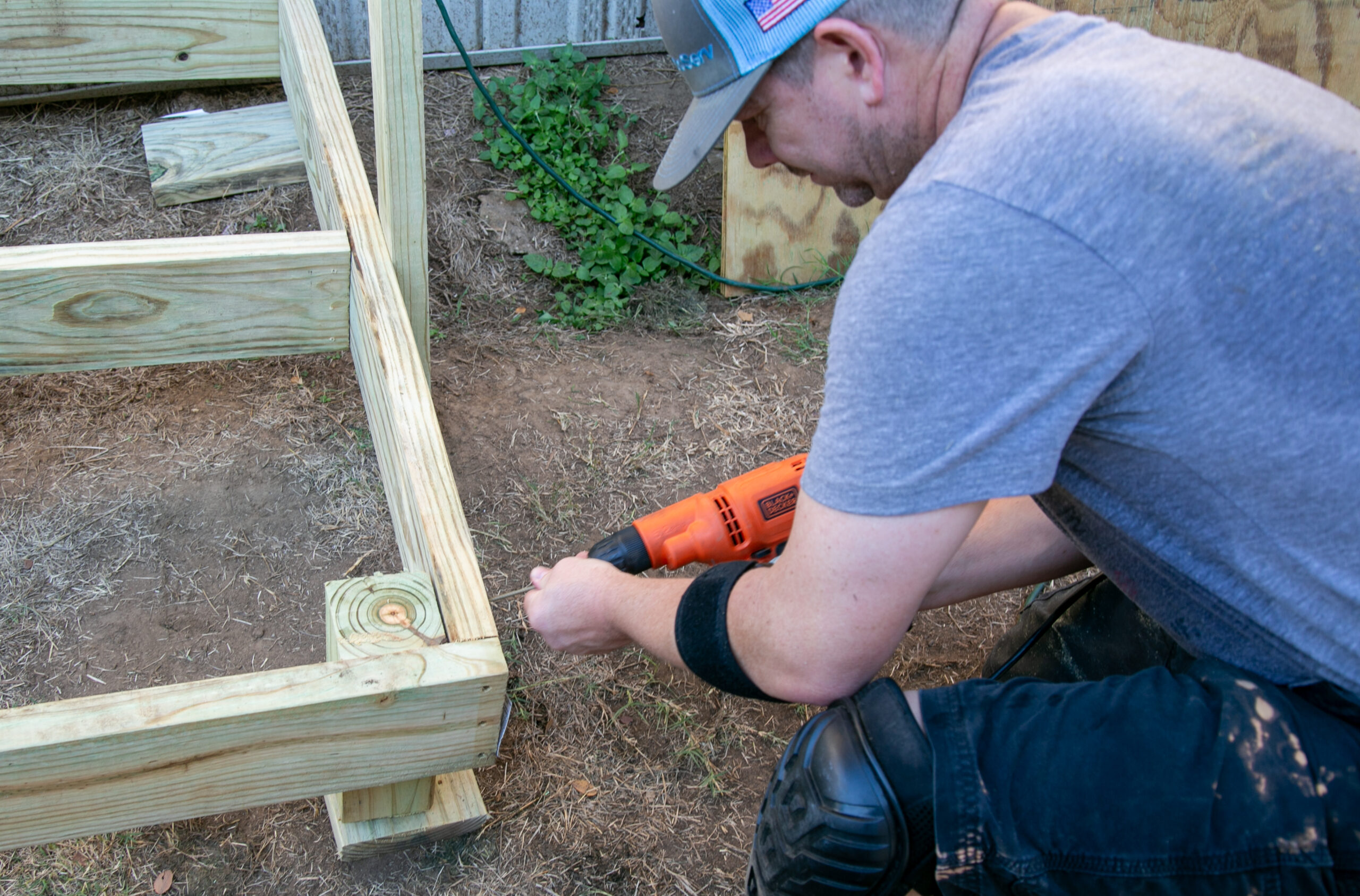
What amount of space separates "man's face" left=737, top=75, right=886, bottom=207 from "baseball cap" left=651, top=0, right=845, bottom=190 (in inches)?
1.5

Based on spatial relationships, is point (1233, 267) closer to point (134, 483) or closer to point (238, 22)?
point (134, 483)

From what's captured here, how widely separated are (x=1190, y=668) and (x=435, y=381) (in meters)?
2.42

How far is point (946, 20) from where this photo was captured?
1267mm

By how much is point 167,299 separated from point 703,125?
50.6 inches

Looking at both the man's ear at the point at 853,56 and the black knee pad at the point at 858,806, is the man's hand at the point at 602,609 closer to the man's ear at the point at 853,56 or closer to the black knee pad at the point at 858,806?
the black knee pad at the point at 858,806

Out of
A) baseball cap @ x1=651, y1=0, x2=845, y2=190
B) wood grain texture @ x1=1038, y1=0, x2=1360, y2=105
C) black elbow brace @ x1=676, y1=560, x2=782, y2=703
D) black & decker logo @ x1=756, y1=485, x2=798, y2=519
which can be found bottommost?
black & decker logo @ x1=756, y1=485, x2=798, y2=519

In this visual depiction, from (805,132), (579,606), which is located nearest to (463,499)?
(579,606)

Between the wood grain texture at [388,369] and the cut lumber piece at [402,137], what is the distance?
0.06 metres

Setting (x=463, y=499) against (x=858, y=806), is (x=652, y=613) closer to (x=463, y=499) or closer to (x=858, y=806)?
(x=858, y=806)

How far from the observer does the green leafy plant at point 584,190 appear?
12.0 ft

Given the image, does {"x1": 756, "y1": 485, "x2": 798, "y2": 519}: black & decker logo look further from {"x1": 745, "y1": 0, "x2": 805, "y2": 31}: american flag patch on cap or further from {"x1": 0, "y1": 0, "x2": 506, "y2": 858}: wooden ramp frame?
{"x1": 745, "y1": 0, "x2": 805, "y2": 31}: american flag patch on cap

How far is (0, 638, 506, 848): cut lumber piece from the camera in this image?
51.5 inches

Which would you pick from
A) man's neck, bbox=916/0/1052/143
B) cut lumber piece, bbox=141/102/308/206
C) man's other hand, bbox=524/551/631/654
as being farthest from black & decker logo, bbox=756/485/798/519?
cut lumber piece, bbox=141/102/308/206

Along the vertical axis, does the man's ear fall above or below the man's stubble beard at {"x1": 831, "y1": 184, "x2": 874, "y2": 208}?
above
